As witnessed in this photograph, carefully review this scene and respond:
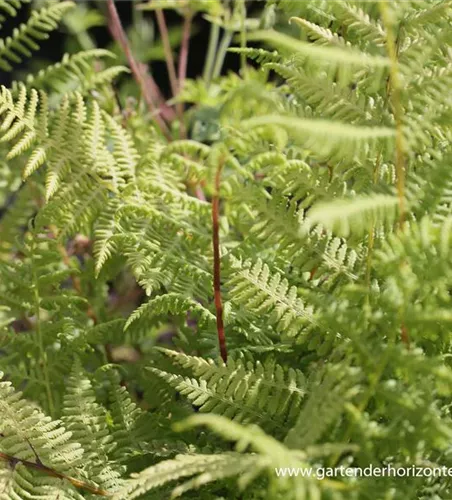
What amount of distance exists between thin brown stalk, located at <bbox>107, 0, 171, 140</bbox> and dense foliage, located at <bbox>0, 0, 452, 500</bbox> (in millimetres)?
211

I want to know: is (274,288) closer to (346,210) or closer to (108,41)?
(346,210)

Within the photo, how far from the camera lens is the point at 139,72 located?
1600mm

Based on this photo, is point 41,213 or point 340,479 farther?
point 41,213

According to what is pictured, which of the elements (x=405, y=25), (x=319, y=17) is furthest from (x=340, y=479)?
(x=319, y=17)

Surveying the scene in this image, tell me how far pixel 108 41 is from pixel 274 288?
1869 millimetres

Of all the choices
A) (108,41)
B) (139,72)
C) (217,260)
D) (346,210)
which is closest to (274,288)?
(217,260)

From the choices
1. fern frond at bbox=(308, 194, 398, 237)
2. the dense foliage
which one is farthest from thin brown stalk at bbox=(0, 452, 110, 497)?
fern frond at bbox=(308, 194, 398, 237)

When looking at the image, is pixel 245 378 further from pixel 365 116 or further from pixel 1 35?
pixel 1 35

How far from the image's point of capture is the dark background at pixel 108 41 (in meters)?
2.37

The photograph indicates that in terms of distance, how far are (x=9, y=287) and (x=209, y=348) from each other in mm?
343

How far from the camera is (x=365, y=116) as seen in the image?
2.62ft

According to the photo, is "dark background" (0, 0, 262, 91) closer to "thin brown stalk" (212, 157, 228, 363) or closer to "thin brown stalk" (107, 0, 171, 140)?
"thin brown stalk" (107, 0, 171, 140)

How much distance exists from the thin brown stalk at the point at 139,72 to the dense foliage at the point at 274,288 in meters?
0.21

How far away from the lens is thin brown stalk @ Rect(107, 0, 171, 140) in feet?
4.62
